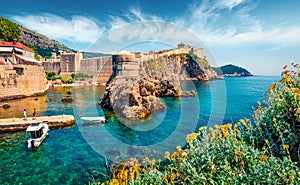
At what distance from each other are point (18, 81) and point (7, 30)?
19.2 metres

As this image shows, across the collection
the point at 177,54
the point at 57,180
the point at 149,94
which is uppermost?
the point at 177,54

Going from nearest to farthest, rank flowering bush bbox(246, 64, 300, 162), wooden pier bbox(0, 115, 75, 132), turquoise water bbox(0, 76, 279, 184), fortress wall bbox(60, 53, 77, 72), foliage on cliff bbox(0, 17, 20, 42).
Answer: flowering bush bbox(246, 64, 300, 162)
turquoise water bbox(0, 76, 279, 184)
wooden pier bbox(0, 115, 75, 132)
foliage on cliff bbox(0, 17, 20, 42)
fortress wall bbox(60, 53, 77, 72)

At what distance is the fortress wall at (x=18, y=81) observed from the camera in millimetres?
25547

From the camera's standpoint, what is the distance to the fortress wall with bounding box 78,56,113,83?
62.9 meters

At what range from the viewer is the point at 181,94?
32.5 meters

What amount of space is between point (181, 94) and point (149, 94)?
516 inches

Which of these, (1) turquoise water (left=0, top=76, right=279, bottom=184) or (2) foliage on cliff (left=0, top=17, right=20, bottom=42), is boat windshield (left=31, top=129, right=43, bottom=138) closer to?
(1) turquoise water (left=0, top=76, right=279, bottom=184)

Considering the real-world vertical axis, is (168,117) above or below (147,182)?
below

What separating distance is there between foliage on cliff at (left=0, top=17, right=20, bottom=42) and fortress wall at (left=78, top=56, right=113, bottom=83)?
27.2 meters

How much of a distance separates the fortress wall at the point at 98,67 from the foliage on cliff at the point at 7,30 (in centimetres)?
2723

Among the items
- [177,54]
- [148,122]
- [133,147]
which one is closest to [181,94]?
[148,122]

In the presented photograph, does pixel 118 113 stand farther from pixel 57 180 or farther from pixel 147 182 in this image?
pixel 147 182

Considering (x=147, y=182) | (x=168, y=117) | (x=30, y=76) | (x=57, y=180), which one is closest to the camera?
(x=147, y=182)

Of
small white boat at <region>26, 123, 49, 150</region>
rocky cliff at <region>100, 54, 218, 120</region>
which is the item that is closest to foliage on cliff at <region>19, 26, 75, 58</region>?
rocky cliff at <region>100, 54, 218, 120</region>
